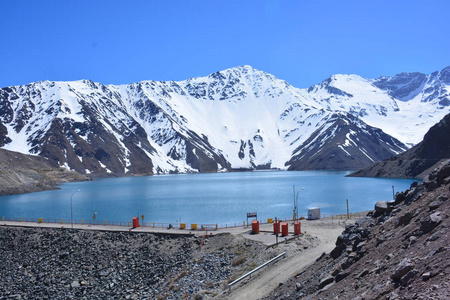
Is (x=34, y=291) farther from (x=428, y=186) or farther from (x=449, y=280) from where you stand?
(x=449, y=280)

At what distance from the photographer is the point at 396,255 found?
14.6 meters

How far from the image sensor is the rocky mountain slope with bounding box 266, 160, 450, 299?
36.8 ft

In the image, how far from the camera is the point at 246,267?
33.6 m

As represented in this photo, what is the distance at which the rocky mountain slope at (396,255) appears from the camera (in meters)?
11.2

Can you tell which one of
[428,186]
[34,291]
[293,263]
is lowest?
[34,291]

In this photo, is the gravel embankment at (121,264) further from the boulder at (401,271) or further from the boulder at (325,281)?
the boulder at (401,271)

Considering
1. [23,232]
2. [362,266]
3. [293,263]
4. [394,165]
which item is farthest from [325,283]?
[394,165]

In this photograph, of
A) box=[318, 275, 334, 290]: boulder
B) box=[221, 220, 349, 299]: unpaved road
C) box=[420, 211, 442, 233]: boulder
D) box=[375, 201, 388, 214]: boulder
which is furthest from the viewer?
box=[221, 220, 349, 299]: unpaved road

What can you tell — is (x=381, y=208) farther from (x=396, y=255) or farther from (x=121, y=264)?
(x=121, y=264)

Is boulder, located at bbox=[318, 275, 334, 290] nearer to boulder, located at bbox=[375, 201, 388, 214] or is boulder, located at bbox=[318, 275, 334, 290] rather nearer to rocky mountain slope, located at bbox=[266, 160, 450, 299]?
rocky mountain slope, located at bbox=[266, 160, 450, 299]

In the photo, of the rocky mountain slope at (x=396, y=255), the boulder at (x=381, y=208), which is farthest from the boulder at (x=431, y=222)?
the boulder at (x=381, y=208)

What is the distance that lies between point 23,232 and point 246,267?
3284 centimetres

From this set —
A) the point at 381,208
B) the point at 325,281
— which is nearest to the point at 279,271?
the point at 381,208

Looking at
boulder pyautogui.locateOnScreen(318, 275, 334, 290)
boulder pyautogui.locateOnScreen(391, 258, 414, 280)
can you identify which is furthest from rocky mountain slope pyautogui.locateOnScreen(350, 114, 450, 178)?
boulder pyautogui.locateOnScreen(391, 258, 414, 280)
